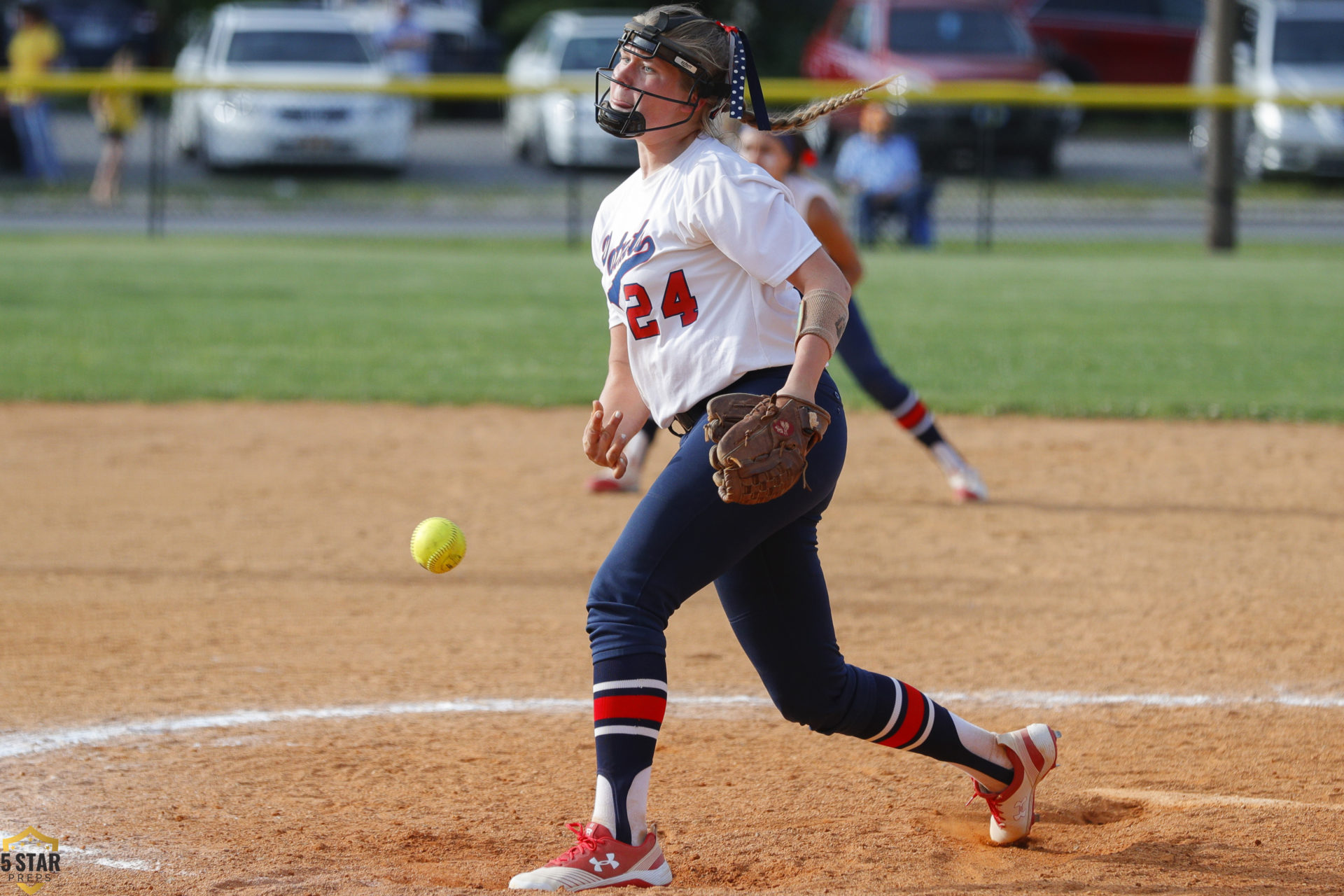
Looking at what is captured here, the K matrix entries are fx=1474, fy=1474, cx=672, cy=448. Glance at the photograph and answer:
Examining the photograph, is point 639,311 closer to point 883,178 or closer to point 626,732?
point 626,732

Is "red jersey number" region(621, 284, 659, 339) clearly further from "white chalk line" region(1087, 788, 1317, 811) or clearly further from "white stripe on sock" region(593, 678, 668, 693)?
"white chalk line" region(1087, 788, 1317, 811)

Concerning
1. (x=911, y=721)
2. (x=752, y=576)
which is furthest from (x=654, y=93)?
(x=911, y=721)

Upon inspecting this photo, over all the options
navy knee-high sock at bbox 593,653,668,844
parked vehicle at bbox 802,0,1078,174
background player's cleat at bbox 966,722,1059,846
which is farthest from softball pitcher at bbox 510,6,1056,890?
parked vehicle at bbox 802,0,1078,174

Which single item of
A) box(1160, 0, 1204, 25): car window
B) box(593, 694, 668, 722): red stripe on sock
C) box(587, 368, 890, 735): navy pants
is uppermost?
box(1160, 0, 1204, 25): car window

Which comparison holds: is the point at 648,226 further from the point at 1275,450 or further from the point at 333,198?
the point at 333,198

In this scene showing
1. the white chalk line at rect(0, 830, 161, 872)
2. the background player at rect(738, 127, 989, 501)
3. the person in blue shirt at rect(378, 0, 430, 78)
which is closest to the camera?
the white chalk line at rect(0, 830, 161, 872)

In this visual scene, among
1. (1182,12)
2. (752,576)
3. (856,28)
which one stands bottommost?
(752,576)

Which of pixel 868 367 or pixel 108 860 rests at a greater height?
pixel 868 367

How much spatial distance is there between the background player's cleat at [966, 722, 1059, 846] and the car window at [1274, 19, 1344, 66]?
1776cm

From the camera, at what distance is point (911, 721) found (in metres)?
3.24

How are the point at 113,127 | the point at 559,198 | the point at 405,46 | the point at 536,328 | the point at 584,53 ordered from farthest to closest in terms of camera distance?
the point at 405,46
the point at 584,53
the point at 559,198
the point at 113,127
the point at 536,328

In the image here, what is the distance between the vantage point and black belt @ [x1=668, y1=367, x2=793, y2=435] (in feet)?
9.94

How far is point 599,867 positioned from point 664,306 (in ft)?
3.72

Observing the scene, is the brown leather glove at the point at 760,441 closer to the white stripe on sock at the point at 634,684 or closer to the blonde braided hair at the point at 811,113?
the white stripe on sock at the point at 634,684
